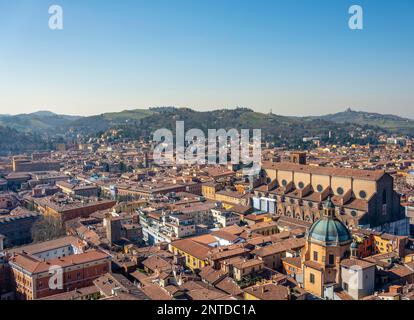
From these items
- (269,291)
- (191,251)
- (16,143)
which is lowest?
(191,251)

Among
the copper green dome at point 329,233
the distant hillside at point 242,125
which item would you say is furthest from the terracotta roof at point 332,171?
the distant hillside at point 242,125

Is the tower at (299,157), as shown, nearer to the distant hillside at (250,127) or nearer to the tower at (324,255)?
the tower at (324,255)

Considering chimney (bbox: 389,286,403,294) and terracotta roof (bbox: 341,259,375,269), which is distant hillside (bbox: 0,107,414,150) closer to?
terracotta roof (bbox: 341,259,375,269)

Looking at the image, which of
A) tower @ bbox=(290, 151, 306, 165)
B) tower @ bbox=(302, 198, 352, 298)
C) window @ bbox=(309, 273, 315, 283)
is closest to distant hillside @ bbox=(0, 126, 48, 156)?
tower @ bbox=(290, 151, 306, 165)

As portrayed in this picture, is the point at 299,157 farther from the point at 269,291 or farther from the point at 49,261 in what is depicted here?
the point at 49,261

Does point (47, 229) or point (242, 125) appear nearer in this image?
point (47, 229)

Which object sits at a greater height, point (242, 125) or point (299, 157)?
point (242, 125)

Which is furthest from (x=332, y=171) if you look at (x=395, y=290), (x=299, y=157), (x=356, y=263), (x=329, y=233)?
(x=395, y=290)
